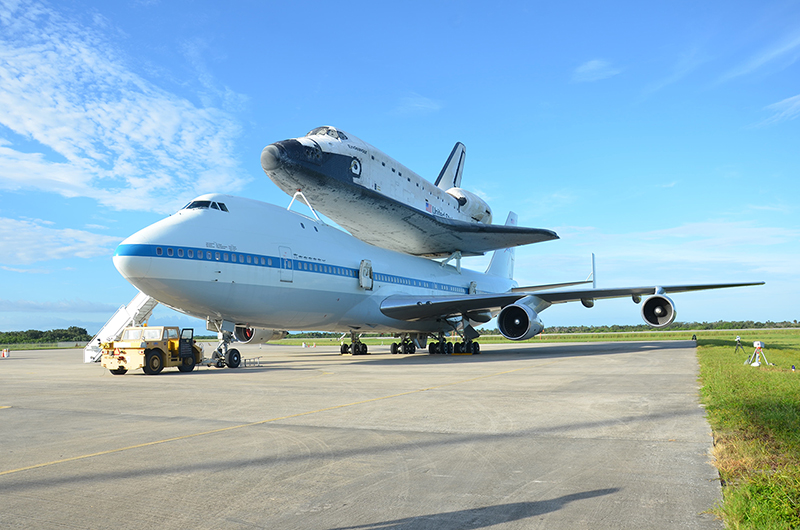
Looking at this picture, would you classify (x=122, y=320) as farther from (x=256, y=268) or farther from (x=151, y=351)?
(x=256, y=268)

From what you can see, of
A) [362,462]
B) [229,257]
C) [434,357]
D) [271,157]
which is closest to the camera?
[362,462]

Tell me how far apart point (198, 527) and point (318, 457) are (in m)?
1.80

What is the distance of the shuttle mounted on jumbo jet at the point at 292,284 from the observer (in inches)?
577

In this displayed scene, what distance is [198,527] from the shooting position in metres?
3.19

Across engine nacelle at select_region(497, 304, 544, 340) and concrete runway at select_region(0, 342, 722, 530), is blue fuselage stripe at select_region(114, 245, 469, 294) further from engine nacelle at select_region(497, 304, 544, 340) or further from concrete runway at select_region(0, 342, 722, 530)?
engine nacelle at select_region(497, 304, 544, 340)

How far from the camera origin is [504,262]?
39.9 m

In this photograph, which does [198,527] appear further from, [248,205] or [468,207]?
[468,207]

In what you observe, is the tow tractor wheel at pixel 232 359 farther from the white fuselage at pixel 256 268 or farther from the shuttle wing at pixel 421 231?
the shuttle wing at pixel 421 231

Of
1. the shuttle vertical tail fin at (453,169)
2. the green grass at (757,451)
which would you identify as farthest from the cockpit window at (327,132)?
the green grass at (757,451)

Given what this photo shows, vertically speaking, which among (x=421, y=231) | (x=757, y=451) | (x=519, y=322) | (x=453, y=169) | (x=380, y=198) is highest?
(x=453, y=169)

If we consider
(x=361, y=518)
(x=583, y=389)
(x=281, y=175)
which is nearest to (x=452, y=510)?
(x=361, y=518)

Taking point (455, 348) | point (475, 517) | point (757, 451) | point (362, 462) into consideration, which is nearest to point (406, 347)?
point (455, 348)

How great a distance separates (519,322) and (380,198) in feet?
30.5

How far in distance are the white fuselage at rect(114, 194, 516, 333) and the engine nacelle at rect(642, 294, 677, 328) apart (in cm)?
1109
